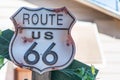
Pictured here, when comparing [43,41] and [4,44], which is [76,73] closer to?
[43,41]

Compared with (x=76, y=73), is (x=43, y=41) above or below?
Answer: above

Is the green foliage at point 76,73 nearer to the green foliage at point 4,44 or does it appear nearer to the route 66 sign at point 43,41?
the route 66 sign at point 43,41

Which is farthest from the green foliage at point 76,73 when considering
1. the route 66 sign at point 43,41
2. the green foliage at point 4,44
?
the green foliage at point 4,44

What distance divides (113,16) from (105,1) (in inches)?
11.4

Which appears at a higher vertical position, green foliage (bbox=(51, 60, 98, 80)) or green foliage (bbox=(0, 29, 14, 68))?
green foliage (bbox=(0, 29, 14, 68))

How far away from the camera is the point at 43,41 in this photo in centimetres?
230

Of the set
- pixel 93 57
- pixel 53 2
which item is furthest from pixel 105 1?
pixel 93 57

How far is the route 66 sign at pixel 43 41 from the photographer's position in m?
2.27

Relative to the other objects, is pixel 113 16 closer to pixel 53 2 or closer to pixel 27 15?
pixel 53 2

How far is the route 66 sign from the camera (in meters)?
2.27

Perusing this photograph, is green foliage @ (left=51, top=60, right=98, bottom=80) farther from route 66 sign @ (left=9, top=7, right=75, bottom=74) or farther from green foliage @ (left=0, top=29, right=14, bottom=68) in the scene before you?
green foliage @ (left=0, top=29, right=14, bottom=68)

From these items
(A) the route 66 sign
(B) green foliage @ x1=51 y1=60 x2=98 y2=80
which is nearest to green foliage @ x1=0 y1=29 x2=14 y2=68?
(A) the route 66 sign

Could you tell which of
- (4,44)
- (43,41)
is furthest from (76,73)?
(4,44)

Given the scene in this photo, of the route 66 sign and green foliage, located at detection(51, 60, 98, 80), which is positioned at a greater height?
the route 66 sign
